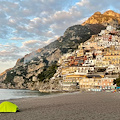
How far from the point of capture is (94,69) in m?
105

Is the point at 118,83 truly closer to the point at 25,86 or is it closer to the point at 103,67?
the point at 103,67

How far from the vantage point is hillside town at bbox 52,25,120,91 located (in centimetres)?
8224

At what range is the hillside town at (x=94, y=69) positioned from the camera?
82.2 metres

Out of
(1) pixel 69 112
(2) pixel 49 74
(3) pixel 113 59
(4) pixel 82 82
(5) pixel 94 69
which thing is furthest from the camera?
(2) pixel 49 74

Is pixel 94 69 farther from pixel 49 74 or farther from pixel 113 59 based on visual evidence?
pixel 49 74

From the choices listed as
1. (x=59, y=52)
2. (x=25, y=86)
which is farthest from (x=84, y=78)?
(x=59, y=52)

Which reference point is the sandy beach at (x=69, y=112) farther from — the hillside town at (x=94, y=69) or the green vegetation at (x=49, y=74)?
the green vegetation at (x=49, y=74)

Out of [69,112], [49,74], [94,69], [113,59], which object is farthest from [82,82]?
[69,112]

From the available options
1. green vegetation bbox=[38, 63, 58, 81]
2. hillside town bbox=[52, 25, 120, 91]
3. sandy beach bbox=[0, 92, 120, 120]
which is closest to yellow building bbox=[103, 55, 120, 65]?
hillside town bbox=[52, 25, 120, 91]

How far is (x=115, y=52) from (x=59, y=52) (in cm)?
8298

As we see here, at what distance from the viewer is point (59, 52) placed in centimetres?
19125

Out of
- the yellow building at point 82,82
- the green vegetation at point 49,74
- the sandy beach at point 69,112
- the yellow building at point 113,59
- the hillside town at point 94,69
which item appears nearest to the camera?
the sandy beach at point 69,112

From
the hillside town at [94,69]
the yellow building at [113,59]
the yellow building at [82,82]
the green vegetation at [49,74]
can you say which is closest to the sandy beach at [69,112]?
the hillside town at [94,69]

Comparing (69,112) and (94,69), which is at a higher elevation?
(94,69)
